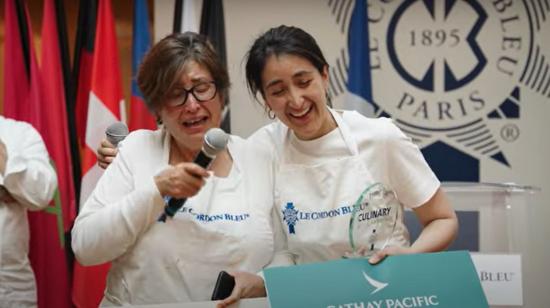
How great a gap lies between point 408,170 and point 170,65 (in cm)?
66

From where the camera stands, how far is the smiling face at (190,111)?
5.16 ft

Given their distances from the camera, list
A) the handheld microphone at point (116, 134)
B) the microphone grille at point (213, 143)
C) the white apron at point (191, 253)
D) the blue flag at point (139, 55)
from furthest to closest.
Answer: the blue flag at point (139, 55)
the handheld microphone at point (116, 134)
the white apron at point (191, 253)
the microphone grille at point (213, 143)

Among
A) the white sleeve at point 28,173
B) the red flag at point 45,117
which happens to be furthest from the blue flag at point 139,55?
the white sleeve at point 28,173

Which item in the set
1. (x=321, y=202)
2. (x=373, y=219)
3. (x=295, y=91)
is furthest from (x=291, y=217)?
(x=295, y=91)

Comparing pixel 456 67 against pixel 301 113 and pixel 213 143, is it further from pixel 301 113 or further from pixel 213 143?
pixel 213 143

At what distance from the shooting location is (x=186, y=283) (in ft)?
4.95

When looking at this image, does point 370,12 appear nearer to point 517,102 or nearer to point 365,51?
point 365,51

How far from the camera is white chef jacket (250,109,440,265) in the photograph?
5.38 feet

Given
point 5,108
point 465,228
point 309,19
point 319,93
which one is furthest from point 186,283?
point 309,19

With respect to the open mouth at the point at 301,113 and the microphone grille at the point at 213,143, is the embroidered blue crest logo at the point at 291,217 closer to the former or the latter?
the open mouth at the point at 301,113

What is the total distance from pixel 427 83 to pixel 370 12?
1.63 ft

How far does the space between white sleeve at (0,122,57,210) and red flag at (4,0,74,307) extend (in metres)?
0.41

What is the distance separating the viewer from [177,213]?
60.5 inches

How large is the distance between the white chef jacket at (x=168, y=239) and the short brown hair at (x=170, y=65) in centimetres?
18
